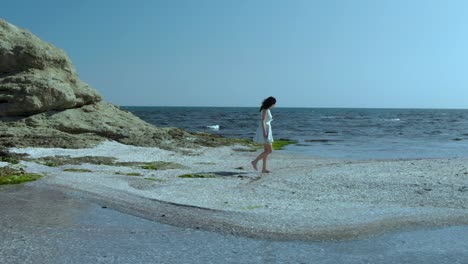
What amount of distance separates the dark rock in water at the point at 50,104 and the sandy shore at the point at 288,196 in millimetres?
4037

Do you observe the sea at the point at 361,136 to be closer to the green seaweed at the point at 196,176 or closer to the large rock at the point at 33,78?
the large rock at the point at 33,78

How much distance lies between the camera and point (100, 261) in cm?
578

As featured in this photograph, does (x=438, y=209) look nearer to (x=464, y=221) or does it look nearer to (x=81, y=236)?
(x=464, y=221)

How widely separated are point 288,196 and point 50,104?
44.8ft

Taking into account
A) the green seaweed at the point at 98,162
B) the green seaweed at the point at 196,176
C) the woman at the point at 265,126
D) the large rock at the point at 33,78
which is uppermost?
the large rock at the point at 33,78

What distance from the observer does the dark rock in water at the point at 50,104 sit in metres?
19.0

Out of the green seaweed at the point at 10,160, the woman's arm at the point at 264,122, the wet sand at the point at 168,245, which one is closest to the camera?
the wet sand at the point at 168,245

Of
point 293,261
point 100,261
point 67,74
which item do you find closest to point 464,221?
point 293,261

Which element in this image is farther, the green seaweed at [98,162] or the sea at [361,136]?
the sea at [361,136]

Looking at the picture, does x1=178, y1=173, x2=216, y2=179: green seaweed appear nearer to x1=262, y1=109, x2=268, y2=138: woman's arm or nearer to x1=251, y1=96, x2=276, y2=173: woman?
x1=251, y1=96, x2=276, y2=173: woman

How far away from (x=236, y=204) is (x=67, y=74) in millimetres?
16293

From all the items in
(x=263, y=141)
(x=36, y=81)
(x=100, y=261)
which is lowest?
(x=100, y=261)

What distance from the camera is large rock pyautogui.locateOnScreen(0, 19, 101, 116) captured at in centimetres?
1972

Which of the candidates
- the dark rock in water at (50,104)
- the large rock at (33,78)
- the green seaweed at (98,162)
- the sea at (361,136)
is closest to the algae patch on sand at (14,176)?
the green seaweed at (98,162)
